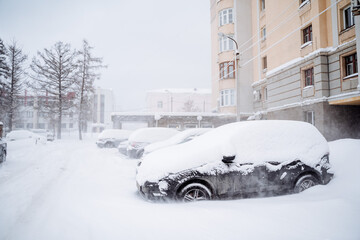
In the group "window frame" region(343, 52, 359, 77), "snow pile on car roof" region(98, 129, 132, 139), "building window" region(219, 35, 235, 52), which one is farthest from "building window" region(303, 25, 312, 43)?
"snow pile on car roof" region(98, 129, 132, 139)

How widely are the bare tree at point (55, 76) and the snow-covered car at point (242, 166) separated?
28.1 metres

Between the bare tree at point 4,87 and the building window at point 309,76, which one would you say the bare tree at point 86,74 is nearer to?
the bare tree at point 4,87

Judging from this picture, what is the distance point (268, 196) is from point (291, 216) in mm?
832

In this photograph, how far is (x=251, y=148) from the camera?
4129 millimetres

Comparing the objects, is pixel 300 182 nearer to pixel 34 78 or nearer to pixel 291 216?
pixel 291 216

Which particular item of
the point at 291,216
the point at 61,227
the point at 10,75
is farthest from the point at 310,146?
the point at 10,75

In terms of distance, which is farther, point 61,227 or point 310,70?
point 310,70

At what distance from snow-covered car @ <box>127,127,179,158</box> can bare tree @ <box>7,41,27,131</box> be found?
16334 mm

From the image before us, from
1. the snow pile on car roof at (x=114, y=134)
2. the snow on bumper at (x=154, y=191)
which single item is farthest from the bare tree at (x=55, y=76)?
the snow on bumper at (x=154, y=191)

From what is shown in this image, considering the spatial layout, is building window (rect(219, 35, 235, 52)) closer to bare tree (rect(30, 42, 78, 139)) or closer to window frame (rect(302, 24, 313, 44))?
window frame (rect(302, 24, 313, 44))

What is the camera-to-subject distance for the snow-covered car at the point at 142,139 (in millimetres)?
10188

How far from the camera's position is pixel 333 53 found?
11.1m

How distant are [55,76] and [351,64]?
101 ft

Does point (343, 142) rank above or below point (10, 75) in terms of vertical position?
below
